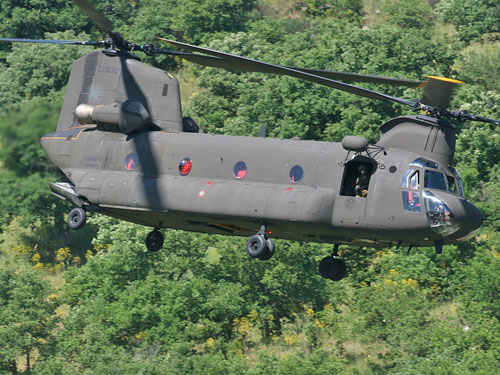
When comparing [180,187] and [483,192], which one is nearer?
[180,187]

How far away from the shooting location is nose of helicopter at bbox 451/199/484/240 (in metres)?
24.1

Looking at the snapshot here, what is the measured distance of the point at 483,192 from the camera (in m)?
48.7

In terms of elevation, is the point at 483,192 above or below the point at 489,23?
below

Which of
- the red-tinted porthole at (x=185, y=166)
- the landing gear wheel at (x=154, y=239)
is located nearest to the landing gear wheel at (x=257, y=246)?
the red-tinted porthole at (x=185, y=166)

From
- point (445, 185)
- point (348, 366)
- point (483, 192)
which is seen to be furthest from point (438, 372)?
point (445, 185)

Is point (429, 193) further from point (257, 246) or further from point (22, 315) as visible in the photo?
point (22, 315)

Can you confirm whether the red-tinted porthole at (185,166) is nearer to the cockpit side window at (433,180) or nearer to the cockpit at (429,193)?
the cockpit at (429,193)

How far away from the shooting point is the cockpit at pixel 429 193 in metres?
24.0

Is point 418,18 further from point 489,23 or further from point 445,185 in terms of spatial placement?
point 445,185

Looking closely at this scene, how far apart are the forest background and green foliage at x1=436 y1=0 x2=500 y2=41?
853 centimetres

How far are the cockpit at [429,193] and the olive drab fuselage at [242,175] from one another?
0.03 metres

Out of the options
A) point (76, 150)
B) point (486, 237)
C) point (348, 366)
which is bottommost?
point (348, 366)

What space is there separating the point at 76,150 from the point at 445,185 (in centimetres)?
1130

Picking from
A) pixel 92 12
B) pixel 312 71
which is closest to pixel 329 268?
pixel 312 71
